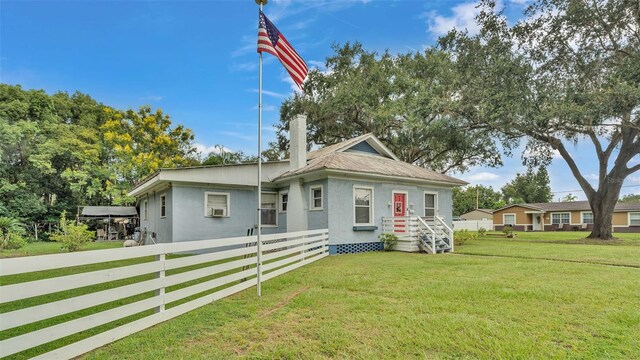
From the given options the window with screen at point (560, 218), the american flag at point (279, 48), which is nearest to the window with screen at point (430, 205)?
the american flag at point (279, 48)

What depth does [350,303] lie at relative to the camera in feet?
17.2

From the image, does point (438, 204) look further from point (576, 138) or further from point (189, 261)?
point (189, 261)

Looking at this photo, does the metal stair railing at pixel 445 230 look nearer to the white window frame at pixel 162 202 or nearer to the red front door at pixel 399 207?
the red front door at pixel 399 207

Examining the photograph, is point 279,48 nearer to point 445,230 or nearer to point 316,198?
point 316,198

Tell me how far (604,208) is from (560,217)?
23681mm

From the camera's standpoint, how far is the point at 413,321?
170 inches

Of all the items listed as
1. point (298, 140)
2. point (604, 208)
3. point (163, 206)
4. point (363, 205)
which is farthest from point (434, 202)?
point (163, 206)

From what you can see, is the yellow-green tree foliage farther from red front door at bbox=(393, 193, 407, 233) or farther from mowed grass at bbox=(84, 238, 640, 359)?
mowed grass at bbox=(84, 238, 640, 359)

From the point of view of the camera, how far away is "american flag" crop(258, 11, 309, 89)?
6.32m

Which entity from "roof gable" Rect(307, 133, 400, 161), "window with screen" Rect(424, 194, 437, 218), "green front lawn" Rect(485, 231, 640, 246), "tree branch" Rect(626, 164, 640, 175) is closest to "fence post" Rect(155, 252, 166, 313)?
"roof gable" Rect(307, 133, 400, 161)

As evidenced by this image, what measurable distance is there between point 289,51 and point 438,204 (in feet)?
36.0

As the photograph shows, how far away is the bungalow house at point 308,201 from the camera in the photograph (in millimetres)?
12234

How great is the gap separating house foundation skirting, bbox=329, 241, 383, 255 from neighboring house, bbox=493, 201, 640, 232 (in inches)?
1386

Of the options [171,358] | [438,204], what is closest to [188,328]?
[171,358]
